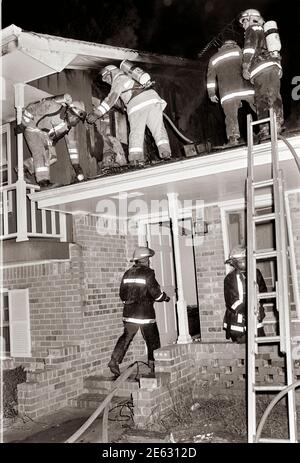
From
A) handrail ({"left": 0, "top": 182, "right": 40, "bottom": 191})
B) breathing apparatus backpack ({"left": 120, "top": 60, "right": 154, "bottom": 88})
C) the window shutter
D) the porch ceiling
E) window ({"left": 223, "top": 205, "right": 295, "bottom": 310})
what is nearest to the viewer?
the porch ceiling

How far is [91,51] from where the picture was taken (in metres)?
7.27

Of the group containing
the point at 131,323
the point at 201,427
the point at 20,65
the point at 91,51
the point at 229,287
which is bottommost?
the point at 201,427

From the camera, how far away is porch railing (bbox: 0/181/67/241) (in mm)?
6363

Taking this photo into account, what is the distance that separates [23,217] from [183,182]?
2.45m

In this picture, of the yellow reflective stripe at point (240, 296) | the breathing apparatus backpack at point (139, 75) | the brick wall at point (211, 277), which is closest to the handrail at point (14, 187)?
the breathing apparatus backpack at point (139, 75)

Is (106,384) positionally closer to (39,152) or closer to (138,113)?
(39,152)

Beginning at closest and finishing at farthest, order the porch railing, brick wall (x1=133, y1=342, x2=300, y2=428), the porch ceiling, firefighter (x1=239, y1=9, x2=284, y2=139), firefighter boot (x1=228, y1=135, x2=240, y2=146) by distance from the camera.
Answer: brick wall (x1=133, y1=342, x2=300, y2=428) < the porch ceiling < firefighter (x1=239, y1=9, x2=284, y2=139) < firefighter boot (x1=228, y1=135, x2=240, y2=146) < the porch railing

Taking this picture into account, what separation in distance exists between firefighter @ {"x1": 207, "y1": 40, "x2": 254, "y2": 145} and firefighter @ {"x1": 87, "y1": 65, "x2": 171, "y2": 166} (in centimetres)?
87

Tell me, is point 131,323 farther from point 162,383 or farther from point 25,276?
point 25,276

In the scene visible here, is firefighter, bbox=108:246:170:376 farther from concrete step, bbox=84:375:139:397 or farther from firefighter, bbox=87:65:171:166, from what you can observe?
firefighter, bbox=87:65:171:166

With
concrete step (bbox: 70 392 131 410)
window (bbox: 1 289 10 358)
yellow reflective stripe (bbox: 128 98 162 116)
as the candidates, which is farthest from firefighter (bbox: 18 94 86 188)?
concrete step (bbox: 70 392 131 410)

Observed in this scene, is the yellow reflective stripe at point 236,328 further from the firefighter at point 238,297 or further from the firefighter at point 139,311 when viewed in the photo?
the firefighter at point 139,311

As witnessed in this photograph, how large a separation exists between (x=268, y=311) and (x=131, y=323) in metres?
2.08

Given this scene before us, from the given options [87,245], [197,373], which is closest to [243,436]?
[197,373]
